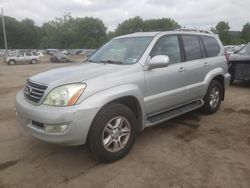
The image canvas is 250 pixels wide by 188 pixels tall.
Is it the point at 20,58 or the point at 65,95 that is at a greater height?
the point at 20,58

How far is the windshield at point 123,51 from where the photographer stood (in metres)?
4.17

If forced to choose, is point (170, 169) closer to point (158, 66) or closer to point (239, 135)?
point (158, 66)

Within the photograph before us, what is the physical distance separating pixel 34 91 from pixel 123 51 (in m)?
1.63

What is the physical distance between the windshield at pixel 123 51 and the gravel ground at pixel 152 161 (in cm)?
137

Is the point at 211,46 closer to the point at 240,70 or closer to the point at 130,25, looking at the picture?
the point at 240,70

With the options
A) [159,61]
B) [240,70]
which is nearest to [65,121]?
[159,61]

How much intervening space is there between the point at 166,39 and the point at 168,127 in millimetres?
1635

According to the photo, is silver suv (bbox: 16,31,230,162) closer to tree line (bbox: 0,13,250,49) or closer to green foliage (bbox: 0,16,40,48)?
tree line (bbox: 0,13,250,49)

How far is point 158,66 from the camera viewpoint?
391 centimetres

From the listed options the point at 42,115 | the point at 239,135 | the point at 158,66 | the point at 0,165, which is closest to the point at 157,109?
the point at 158,66

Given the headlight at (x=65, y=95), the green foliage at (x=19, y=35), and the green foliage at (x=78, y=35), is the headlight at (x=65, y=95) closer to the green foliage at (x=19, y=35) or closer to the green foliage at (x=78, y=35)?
the green foliage at (x=78, y=35)

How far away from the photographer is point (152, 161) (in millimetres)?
3633

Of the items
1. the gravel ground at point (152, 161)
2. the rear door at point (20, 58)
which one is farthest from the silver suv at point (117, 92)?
the rear door at point (20, 58)

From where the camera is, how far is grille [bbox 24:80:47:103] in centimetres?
340
